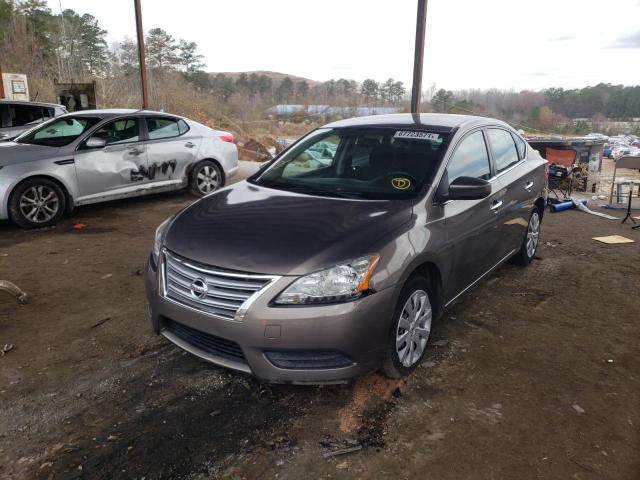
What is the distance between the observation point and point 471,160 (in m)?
3.86

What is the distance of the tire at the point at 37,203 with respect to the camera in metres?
6.55

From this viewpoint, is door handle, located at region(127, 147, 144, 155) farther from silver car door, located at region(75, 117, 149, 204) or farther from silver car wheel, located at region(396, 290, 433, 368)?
silver car wheel, located at region(396, 290, 433, 368)

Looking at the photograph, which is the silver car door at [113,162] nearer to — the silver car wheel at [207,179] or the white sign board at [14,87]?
the silver car wheel at [207,179]

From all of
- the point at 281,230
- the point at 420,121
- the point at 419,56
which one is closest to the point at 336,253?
the point at 281,230

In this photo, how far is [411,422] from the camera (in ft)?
8.94

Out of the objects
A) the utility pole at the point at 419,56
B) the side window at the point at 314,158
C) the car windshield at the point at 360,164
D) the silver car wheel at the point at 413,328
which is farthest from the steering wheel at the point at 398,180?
the utility pole at the point at 419,56

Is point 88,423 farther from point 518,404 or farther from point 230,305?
point 518,404

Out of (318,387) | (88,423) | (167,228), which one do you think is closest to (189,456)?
(88,423)

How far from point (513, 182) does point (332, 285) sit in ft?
8.60

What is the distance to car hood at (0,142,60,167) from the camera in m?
6.52

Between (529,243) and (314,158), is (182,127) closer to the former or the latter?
(314,158)

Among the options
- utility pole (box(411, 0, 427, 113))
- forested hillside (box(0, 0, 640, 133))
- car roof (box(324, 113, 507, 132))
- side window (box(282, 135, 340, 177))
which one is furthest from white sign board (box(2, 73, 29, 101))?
car roof (box(324, 113, 507, 132))

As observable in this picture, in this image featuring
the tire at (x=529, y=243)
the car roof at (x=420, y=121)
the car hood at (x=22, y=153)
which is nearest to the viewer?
the car roof at (x=420, y=121)

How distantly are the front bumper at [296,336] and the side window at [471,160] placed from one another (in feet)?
4.28
